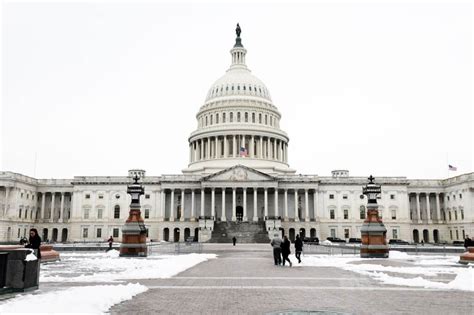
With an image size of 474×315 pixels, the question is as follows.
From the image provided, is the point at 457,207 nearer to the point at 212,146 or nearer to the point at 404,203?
the point at 404,203

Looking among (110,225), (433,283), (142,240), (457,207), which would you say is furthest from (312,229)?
(433,283)

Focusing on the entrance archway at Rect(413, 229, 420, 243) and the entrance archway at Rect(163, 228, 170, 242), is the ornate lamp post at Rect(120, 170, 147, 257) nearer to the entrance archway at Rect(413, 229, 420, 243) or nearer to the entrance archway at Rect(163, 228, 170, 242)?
the entrance archway at Rect(163, 228, 170, 242)

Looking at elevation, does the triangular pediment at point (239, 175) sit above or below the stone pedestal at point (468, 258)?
above

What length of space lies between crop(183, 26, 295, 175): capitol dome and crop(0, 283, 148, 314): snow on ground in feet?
309

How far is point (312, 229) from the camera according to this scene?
100 meters

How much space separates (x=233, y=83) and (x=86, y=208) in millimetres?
49975

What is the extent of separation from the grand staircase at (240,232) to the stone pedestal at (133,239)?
45.0m

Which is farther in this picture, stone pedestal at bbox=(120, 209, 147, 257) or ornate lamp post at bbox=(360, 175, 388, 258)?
stone pedestal at bbox=(120, 209, 147, 257)

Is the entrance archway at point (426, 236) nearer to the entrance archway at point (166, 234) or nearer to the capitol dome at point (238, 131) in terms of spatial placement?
the capitol dome at point (238, 131)

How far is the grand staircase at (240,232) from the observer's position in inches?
3340

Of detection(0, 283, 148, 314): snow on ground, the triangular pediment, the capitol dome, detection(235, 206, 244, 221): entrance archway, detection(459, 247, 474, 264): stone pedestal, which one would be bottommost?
detection(0, 283, 148, 314): snow on ground

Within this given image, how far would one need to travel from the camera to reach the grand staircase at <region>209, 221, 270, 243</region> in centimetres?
8484

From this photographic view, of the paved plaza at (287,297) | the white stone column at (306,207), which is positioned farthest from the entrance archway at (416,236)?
the paved plaza at (287,297)

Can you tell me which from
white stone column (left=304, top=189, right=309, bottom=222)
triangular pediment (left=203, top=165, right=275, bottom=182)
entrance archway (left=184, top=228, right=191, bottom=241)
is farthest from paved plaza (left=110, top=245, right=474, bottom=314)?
white stone column (left=304, top=189, right=309, bottom=222)
